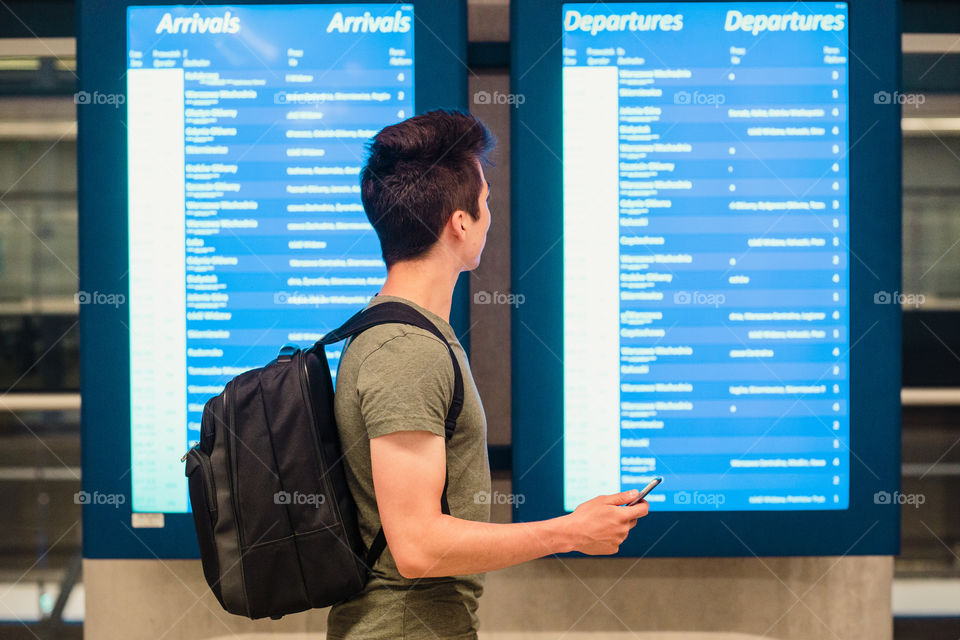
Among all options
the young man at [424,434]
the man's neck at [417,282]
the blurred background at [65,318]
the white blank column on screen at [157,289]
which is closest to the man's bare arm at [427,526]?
the young man at [424,434]

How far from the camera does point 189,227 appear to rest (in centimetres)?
175

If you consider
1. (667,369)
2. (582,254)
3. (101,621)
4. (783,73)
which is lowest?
(101,621)

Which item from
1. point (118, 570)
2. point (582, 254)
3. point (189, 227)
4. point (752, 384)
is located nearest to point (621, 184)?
point (582, 254)

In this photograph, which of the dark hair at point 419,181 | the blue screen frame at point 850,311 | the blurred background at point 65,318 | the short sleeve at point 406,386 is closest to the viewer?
the short sleeve at point 406,386

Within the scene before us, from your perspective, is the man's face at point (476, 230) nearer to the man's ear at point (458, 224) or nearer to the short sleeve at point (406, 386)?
the man's ear at point (458, 224)

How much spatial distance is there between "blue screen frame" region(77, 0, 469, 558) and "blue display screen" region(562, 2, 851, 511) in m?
0.28

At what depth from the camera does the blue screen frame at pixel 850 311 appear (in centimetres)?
172

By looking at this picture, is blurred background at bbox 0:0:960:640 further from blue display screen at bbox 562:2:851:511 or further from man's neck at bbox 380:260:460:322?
man's neck at bbox 380:260:460:322

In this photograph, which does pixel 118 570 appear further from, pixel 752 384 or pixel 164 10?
pixel 752 384

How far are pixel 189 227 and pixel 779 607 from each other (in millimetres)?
1771

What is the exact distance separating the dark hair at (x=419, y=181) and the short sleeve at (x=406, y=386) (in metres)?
0.18

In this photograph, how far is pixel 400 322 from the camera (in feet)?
3.69

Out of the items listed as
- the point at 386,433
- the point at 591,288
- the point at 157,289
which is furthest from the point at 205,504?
the point at 591,288

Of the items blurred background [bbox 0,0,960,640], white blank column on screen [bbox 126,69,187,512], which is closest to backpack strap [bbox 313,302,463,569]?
white blank column on screen [bbox 126,69,187,512]
